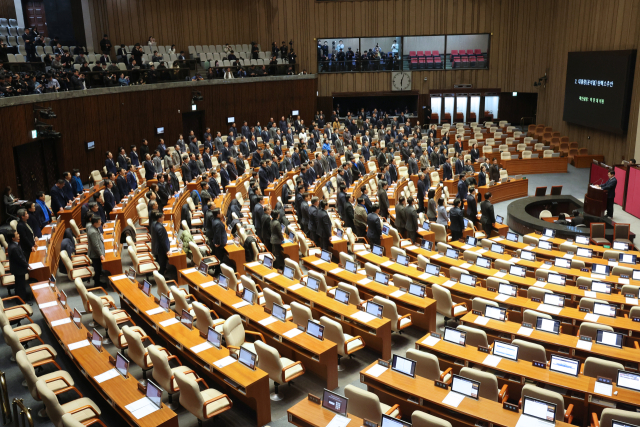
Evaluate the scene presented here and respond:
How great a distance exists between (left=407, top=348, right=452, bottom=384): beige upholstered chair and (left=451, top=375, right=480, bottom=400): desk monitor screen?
305mm

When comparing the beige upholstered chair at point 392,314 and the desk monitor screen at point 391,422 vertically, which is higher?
the desk monitor screen at point 391,422

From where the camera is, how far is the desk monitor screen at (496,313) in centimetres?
762

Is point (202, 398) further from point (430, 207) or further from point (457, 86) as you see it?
point (457, 86)

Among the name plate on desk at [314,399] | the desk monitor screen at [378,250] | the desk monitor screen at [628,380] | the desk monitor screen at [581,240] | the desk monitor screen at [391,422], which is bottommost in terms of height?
the desk monitor screen at [581,240]

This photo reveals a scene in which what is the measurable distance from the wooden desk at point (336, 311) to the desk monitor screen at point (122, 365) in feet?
10.0

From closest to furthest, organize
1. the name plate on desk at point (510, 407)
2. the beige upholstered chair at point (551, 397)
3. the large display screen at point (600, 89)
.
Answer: the beige upholstered chair at point (551, 397) < the name plate on desk at point (510, 407) < the large display screen at point (600, 89)

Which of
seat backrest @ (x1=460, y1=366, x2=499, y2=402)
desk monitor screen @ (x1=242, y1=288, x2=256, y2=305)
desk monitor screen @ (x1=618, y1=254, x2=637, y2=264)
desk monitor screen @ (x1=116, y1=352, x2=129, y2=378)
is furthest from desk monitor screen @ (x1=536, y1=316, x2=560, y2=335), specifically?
desk monitor screen @ (x1=116, y1=352, x2=129, y2=378)

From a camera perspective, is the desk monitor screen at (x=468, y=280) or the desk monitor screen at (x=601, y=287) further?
the desk monitor screen at (x=468, y=280)

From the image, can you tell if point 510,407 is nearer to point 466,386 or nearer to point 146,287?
point 466,386

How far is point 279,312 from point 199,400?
7.00ft

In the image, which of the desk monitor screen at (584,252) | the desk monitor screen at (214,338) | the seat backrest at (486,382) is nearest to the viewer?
the seat backrest at (486,382)

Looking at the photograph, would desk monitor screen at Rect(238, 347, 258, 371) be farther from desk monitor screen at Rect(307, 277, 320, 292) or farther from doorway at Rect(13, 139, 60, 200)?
doorway at Rect(13, 139, 60, 200)

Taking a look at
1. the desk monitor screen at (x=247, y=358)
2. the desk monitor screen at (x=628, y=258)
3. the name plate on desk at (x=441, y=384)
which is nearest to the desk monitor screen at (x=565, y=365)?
the name plate on desk at (x=441, y=384)

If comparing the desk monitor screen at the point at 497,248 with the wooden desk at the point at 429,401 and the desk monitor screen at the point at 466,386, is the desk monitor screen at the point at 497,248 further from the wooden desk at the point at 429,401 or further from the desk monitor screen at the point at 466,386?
the desk monitor screen at the point at 466,386
